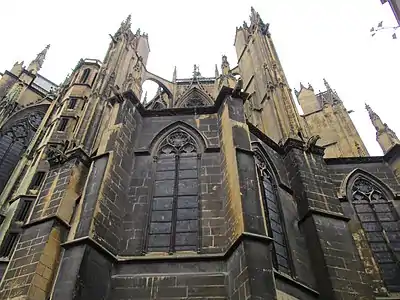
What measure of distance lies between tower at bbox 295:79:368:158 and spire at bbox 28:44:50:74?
56.3 feet

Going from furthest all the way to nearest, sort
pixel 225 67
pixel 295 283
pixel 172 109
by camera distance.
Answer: pixel 225 67 < pixel 172 109 < pixel 295 283

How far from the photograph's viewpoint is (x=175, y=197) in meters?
9.34

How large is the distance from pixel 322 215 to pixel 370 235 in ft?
6.63

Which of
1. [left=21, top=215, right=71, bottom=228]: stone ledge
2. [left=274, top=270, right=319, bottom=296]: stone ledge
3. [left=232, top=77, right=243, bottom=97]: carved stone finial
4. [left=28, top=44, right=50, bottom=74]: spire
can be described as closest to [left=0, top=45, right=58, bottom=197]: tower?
[left=28, top=44, right=50, bottom=74]: spire

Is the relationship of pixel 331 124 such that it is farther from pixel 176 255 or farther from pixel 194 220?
pixel 176 255

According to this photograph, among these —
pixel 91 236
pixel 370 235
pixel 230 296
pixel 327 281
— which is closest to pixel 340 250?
pixel 327 281

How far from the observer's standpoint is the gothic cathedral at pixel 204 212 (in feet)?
24.4

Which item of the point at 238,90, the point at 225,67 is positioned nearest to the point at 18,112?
the point at 225,67

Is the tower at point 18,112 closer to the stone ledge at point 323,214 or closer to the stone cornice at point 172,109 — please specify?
the stone cornice at point 172,109

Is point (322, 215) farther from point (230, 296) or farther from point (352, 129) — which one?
point (352, 129)

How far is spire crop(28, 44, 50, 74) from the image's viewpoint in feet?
83.4

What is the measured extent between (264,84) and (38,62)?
17.1 metres

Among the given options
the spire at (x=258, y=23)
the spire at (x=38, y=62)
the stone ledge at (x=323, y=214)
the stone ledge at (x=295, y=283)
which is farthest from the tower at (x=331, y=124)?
the spire at (x=38, y=62)

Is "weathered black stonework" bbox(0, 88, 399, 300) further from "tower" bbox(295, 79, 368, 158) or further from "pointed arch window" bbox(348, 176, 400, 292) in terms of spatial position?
"tower" bbox(295, 79, 368, 158)
